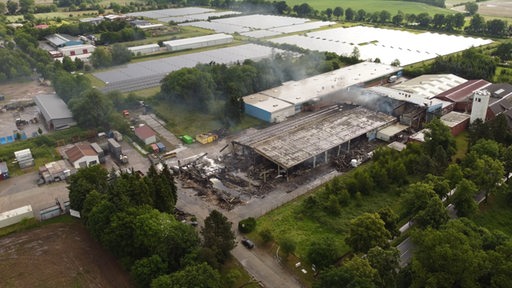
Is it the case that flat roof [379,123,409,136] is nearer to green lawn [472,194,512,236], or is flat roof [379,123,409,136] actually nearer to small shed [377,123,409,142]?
small shed [377,123,409,142]

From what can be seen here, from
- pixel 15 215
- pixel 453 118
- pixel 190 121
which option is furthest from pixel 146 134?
pixel 453 118

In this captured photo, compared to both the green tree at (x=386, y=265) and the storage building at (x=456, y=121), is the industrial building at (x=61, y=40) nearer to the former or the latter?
the storage building at (x=456, y=121)

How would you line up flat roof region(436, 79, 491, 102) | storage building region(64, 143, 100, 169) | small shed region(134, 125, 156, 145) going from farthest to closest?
1. flat roof region(436, 79, 491, 102)
2. small shed region(134, 125, 156, 145)
3. storage building region(64, 143, 100, 169)

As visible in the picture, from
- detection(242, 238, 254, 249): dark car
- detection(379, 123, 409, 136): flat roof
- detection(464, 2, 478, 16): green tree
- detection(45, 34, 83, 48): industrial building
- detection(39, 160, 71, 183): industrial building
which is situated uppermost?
detection(464, 2, 478, 16): green tree

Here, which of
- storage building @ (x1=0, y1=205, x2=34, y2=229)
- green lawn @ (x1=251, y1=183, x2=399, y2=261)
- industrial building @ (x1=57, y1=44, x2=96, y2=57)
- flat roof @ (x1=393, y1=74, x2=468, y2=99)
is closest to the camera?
green lawn @ (x1=251, y1=183, x2=399, y2=261)

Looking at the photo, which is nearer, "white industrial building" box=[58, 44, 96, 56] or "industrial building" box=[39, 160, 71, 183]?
"industrial building" box=[39, 160, 71, 183]

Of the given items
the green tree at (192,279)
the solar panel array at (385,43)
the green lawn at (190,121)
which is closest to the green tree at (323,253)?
the green tree at (192,279)

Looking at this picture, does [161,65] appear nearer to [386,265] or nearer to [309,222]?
[309,222]

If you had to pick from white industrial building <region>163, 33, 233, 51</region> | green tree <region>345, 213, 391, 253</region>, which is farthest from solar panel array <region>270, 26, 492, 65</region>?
green tree <region>345, 213, 391, 253</region>
